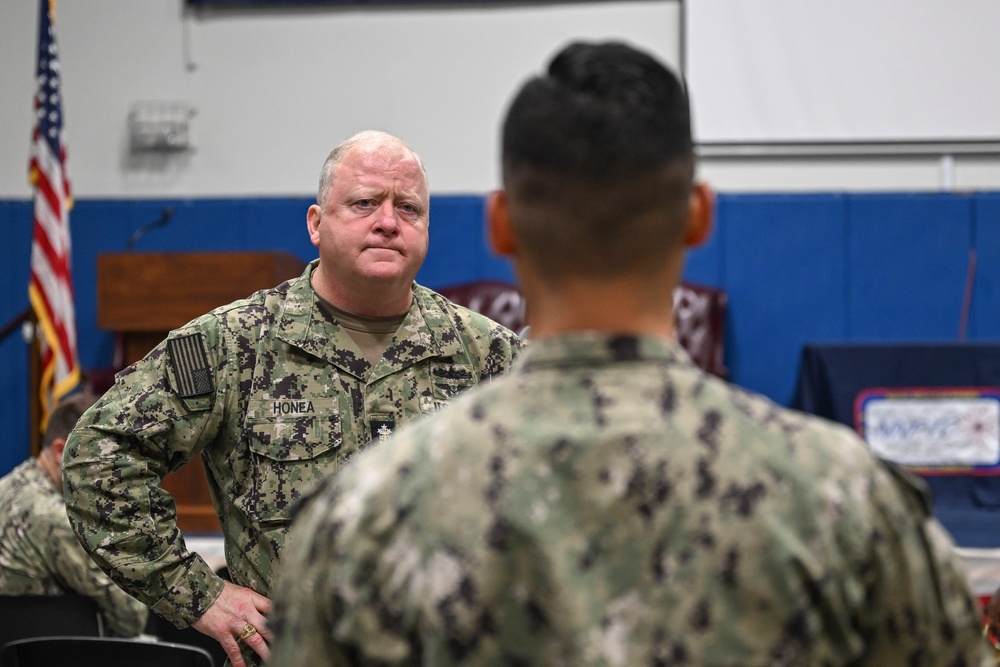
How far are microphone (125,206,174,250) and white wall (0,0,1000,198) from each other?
191 millimetres

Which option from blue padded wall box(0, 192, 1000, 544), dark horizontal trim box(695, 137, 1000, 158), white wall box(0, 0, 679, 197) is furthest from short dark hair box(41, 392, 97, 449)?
dark horizontal trim box(695, 137, 1000, 158)

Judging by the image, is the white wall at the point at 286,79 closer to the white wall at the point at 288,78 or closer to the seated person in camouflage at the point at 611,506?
the white wall at the point at 288,78

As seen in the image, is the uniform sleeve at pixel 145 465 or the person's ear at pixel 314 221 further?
the person's ear at pixel 314 221

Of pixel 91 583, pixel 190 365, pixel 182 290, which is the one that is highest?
pixel 190 365

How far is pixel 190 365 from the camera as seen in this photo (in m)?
1.93

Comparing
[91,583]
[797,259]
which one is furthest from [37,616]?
[797,259]

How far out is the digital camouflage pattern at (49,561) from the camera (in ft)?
10.2

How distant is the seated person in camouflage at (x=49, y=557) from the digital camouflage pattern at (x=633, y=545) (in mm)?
2416

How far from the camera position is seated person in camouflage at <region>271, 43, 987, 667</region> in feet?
2.79

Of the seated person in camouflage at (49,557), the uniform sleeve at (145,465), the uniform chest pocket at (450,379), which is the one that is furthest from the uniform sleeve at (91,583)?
the uniform chest pocket at (450,379)

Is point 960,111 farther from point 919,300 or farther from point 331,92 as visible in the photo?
point 331,92

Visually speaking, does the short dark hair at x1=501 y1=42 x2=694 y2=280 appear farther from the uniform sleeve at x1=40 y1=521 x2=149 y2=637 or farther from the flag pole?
the flag pole

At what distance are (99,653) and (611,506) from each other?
5.36ft

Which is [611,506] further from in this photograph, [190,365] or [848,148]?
[848,148]
